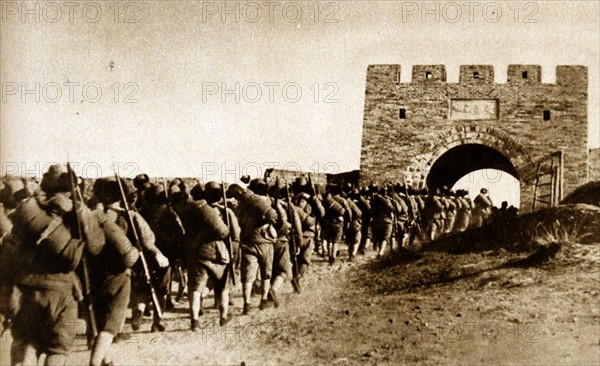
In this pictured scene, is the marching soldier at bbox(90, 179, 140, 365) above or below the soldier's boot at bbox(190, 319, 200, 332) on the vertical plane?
above

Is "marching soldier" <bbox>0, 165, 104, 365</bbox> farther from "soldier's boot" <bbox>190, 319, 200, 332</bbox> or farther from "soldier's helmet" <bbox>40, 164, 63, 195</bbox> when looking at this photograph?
"soldier's boot" <bbox>190, 319, 200, 332</bbox>

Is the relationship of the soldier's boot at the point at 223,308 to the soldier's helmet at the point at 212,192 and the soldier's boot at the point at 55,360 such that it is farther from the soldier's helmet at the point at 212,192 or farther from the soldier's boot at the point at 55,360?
the soldier's boot at the point at 55,360

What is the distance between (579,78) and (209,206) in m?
16.4

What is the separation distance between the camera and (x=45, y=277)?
5145mm

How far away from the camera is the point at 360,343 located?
6.84m

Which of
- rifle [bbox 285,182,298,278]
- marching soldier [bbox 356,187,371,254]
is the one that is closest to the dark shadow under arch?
marching soldier [bbox 356,187,371,254]

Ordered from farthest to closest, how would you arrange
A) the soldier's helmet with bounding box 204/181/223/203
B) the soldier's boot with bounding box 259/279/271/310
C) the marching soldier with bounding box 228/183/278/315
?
the soldier's boot with bounding box 259/279/271/310, the marching soldier with bounding box 228/183/278/315, the soldier's helmet with bounding box 204/181/223/203

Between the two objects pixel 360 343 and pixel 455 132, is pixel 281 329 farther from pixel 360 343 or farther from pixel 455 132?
pixel 455 132

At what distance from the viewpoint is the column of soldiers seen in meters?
5.16


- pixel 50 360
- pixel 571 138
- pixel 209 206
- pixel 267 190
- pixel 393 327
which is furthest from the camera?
pixel 571 138

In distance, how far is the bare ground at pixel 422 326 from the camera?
643 centimetres

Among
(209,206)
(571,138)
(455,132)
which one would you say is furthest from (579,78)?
(209,206)

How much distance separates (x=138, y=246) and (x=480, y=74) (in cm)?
1684

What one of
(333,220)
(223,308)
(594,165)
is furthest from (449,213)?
(223,308)
